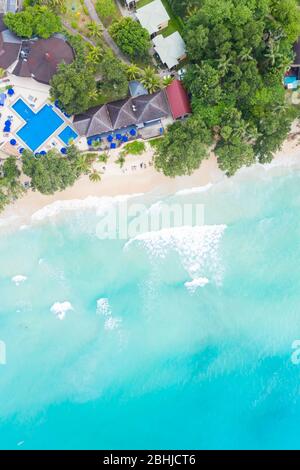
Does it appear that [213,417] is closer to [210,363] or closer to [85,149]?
[210,363]

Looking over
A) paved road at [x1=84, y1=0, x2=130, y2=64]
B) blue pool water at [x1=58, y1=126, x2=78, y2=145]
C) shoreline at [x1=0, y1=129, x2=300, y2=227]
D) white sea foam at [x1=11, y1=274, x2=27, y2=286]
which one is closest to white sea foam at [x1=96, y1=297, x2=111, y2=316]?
white sea foam at [x1=11, y1=274, x2=27, y2=286]

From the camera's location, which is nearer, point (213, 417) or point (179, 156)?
point (179, 156)

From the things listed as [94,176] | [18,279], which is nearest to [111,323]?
[18,279]

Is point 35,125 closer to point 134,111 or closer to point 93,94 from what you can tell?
point 93,94

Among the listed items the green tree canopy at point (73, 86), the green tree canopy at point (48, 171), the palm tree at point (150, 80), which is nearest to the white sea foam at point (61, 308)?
the green tree canopy at point (48, 171)

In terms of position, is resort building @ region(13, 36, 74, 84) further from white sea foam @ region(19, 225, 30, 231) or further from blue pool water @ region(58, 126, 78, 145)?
white sea foam @ region(19, 225, 30, 231)
